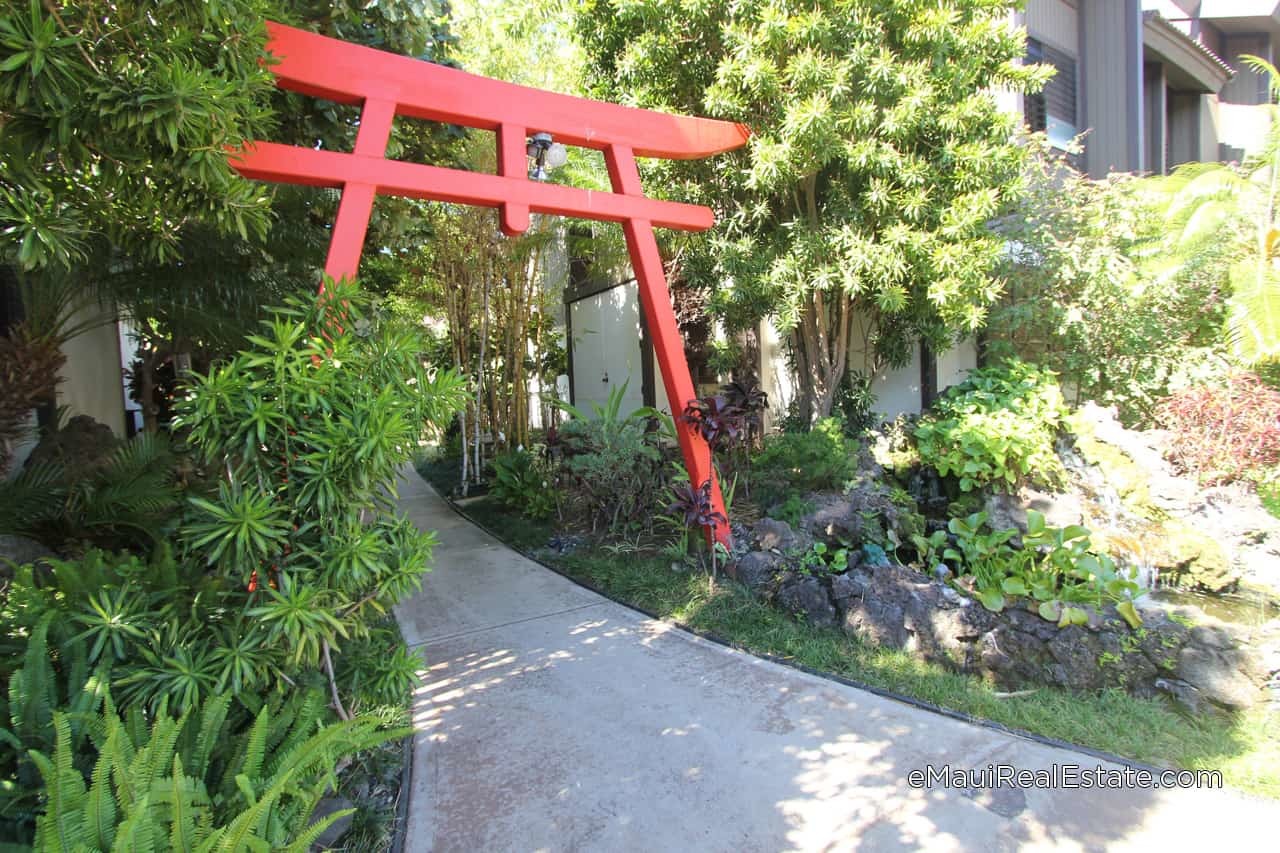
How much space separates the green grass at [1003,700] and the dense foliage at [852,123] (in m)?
2.71

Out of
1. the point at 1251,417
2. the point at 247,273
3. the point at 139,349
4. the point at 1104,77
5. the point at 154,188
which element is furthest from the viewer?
the point at 1104,77

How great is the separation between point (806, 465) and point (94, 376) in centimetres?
711

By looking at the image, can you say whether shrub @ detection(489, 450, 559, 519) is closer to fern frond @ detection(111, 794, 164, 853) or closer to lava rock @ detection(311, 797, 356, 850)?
lava rock @ detection(311, 797, 356, 850)

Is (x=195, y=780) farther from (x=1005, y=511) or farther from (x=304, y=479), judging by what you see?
(x=1005, y=511)

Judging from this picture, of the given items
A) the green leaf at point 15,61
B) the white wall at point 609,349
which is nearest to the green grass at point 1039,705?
the green leaf at point 15,61

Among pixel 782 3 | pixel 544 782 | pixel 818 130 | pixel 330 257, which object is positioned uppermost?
pixel 782 3

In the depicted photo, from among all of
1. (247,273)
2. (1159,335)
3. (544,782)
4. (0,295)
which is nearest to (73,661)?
(544,782)

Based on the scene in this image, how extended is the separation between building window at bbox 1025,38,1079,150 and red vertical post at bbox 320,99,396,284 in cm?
1022

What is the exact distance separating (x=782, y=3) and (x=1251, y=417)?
577 cm

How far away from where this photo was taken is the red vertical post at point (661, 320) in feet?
17.0

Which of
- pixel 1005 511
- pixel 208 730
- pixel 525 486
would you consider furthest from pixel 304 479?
pixel 1005 511

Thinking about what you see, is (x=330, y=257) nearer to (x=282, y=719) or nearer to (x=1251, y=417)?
(x=282, y=719)

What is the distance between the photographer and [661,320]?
17.7 ft

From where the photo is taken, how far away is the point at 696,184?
6.68m
